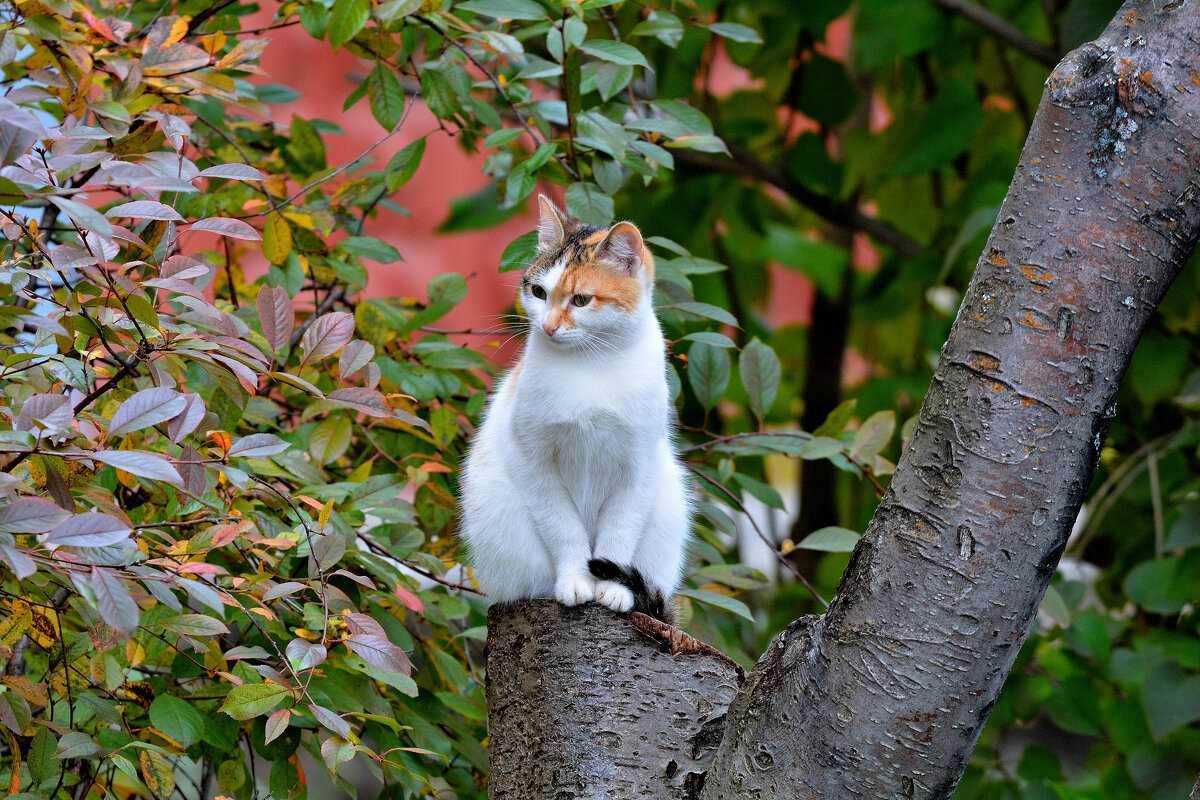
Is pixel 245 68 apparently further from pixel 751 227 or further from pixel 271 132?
pixel 751 227

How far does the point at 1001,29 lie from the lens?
281cm

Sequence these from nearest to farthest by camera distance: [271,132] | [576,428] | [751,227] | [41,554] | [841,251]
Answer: [41,554] < [576,428] < [271,132] < [751,227] < [841,251]

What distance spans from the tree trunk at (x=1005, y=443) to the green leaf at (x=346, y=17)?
1101 mm

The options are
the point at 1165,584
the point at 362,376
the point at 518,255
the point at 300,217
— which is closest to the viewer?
the point at 362,376

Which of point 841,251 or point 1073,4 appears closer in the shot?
point 1073,4

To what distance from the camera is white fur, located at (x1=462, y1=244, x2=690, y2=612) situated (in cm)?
181

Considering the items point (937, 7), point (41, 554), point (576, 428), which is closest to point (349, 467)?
point (576, 428)

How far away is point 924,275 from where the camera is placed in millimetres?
2967

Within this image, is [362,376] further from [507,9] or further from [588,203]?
[507,9]

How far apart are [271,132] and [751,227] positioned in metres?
1.67

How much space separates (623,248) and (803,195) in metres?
1.49

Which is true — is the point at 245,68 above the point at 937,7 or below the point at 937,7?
below

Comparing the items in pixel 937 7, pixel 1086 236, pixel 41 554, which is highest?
pixel 937 7

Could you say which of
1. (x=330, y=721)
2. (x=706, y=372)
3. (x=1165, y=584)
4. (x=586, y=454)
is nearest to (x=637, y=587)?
(x=586, y=454)
